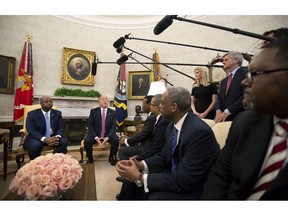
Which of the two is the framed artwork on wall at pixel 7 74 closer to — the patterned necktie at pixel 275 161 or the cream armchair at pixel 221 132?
the cream armchair at pixel 221 132

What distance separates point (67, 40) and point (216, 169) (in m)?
7.13

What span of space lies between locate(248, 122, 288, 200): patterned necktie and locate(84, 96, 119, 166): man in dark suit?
360cm

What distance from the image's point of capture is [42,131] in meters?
3.65

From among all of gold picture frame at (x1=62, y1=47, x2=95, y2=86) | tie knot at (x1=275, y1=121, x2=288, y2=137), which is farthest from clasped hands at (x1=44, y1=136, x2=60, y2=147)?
gold picture frame at (x1=62, y1=47, x2=95, y2=86)

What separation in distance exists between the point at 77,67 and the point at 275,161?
6.93m

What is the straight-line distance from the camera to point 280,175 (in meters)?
0.75

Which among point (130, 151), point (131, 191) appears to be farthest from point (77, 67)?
point (131, 191)

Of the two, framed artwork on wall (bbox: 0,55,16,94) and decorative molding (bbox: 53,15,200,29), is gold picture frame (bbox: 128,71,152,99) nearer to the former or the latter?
decorative molding (bbox: 53,15,200,29)

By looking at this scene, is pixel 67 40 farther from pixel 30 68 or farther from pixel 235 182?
pixel 235 182

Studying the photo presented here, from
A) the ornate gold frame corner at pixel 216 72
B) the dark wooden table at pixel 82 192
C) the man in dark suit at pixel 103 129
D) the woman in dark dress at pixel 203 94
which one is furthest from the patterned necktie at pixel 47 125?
the ornate gold frame corner at pixel 216 72

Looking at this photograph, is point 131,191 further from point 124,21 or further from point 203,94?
point 124,21

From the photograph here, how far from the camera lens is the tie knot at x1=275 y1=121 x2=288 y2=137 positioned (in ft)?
2.68

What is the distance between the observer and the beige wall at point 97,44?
5.63 m

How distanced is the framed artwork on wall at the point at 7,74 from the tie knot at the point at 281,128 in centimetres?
652
